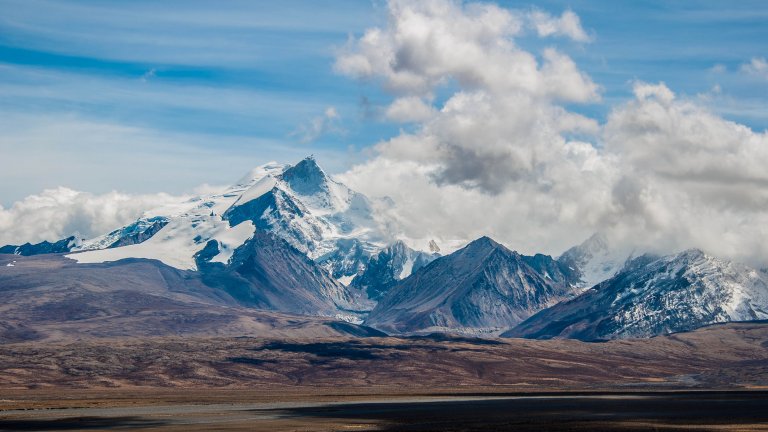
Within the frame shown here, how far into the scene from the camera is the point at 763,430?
543 feet

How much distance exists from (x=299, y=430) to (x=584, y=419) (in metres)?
54.3

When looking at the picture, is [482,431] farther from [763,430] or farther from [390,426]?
→ [763,430]

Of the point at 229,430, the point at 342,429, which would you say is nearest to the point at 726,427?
the point at 342,429

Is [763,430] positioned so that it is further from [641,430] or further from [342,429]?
[342,429]

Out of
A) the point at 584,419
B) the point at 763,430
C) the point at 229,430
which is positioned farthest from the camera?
the point at 584,419

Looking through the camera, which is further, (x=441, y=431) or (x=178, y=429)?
(x=178, y=429)

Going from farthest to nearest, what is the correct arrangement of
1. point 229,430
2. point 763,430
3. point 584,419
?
point 584,419 → point 229,430 → point 763,430

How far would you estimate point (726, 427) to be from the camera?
17412 cm

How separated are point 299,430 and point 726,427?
71153mm

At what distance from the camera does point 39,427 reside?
190m

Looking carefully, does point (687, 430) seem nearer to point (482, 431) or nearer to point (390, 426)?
point (482, 431)

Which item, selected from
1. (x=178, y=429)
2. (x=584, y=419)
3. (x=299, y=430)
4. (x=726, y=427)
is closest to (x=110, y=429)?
(x=178, y=429)

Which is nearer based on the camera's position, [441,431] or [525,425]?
[441,431]

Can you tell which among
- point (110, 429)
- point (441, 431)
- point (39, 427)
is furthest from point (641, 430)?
point (39, 427)
